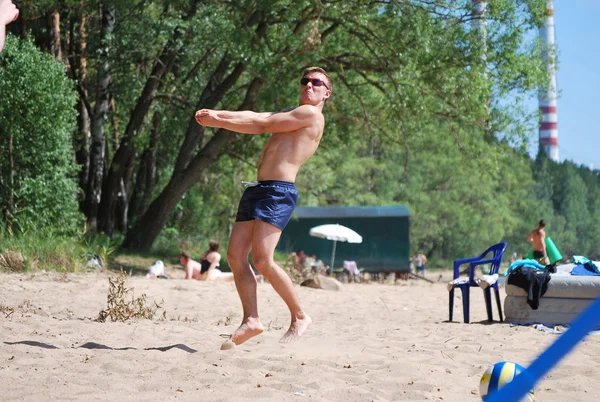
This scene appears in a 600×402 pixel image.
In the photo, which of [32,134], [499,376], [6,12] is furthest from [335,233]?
[6,12]

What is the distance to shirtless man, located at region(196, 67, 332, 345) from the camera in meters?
6.12

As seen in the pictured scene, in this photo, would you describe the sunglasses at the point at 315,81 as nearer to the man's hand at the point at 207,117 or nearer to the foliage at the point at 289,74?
the man's hand at the point at 207,117

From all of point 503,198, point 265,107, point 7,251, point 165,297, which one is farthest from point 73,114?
point 503,198

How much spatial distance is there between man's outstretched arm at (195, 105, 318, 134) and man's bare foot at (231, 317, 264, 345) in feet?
4.61

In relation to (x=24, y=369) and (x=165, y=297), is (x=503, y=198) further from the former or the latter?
(x=24, y=369)

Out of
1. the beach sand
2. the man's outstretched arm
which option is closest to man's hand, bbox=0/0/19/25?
the beach sand

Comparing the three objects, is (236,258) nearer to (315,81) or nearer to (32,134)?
(315,81)

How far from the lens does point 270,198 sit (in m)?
6.14

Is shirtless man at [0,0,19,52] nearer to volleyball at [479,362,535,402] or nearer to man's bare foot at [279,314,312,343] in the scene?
volleyball at [479,362,535,402]

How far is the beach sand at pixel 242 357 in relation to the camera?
16.0 ft

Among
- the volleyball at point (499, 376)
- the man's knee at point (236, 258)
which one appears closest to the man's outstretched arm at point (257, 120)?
the man's knee at point (236, 258)

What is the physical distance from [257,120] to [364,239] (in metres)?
23.5

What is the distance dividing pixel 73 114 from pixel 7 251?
5.03m

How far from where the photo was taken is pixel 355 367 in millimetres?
5797
